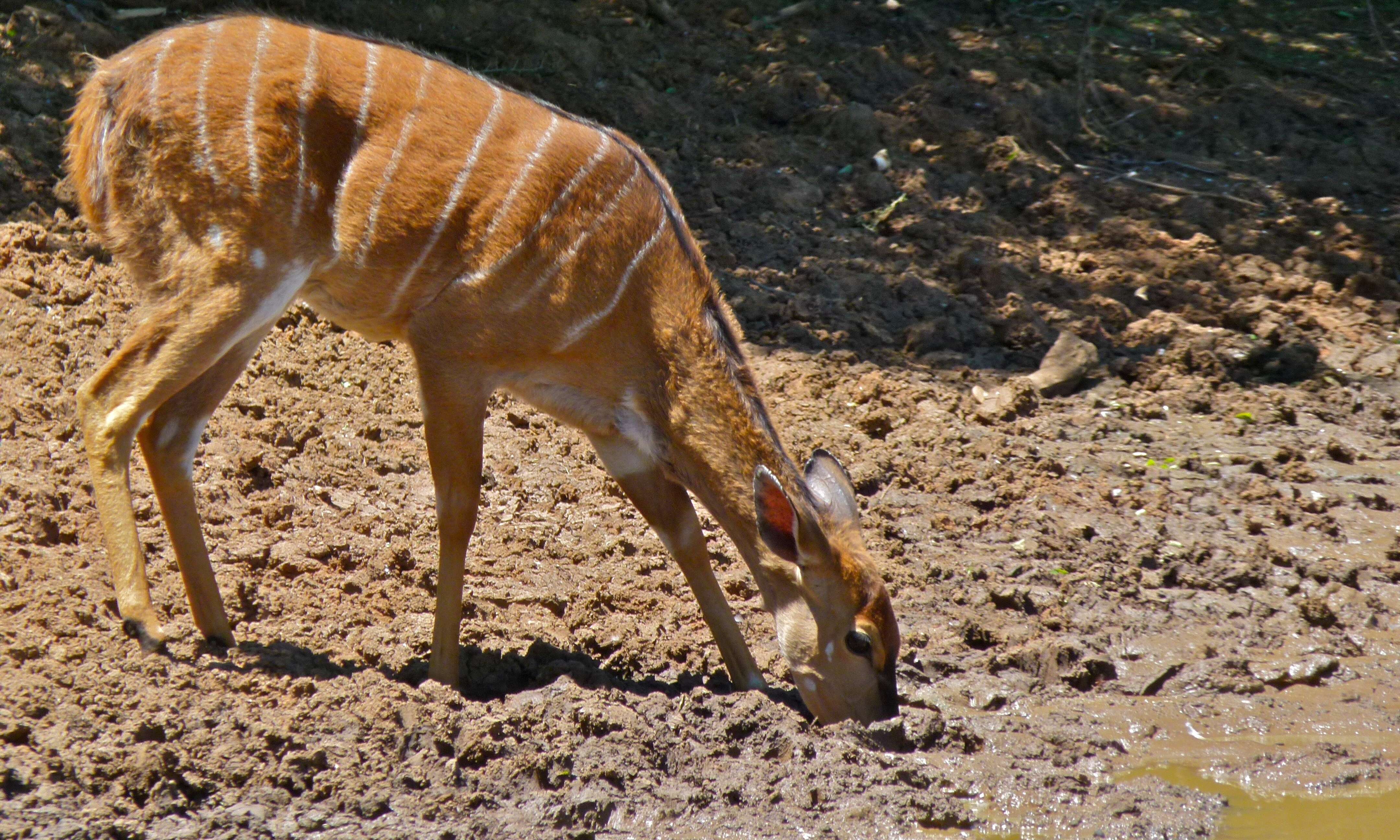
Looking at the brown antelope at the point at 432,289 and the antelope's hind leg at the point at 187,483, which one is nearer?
the brown antelope at the point at 432,289

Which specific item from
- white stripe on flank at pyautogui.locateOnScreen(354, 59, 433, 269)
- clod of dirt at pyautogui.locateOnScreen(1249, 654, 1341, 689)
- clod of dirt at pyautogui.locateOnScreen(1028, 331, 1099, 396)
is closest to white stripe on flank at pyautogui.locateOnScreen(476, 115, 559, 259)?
white stripe on flank at pyautogui.locateOnScreen(354, 59, 433, 269)

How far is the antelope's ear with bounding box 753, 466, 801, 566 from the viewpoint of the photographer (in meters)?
3.98

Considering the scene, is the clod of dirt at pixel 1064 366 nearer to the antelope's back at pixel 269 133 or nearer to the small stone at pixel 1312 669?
the small stone at pixel 1312 669

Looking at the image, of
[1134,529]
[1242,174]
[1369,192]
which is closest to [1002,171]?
[1242,174]

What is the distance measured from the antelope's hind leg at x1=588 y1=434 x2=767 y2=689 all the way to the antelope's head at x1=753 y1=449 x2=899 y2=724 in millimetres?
324

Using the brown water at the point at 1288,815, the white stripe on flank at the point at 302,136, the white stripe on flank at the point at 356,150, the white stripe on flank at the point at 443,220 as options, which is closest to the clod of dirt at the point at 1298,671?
the brown water at the point at 1288,815

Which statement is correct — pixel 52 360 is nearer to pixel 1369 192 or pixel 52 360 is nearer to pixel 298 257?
pixel 298 257

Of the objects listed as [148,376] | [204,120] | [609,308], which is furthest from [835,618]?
[204,120]

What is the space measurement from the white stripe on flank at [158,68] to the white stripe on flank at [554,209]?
1094 millimetres

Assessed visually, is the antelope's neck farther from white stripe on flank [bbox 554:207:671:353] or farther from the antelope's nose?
the antelope's nose

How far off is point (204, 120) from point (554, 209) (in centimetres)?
108

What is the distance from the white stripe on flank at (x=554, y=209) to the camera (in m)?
4.18

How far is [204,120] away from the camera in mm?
4059

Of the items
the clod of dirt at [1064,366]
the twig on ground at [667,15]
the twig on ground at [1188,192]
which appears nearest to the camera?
the clod of dirt at [1064,366]
